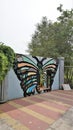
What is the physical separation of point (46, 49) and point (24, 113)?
9.59 m

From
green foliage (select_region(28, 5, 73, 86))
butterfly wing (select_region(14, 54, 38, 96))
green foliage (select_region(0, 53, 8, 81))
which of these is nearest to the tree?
green foliage (select_region(28, 5, 73, 86))

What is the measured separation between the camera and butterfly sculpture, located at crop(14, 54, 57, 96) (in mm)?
6164

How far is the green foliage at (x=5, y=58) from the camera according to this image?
14.5ft

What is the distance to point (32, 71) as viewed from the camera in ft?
22.4

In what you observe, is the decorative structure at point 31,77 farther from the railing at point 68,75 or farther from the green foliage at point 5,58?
the green foliage at point 5,58

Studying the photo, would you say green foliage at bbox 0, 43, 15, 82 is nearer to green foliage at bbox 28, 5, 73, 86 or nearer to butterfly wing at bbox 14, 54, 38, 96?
butterfly wing at bbox 14, 54, 38, 96

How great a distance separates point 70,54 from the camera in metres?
13.0

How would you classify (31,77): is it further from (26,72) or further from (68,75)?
(68,75)

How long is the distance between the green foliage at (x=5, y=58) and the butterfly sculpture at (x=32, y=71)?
107 centimetres

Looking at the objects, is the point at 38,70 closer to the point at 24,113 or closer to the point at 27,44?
the point at 24,113

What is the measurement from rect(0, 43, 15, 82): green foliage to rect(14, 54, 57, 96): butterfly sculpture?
1.07 metres

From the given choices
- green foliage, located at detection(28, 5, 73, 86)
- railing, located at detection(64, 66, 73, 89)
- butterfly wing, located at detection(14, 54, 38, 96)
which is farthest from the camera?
green foliage, located at detection(28, 5, 73, 86)

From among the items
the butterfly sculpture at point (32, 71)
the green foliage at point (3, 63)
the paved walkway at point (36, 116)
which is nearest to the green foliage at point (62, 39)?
the butterfly sculpture at point (32, 71)

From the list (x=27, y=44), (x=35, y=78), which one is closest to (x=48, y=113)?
(x=35, y=78)
